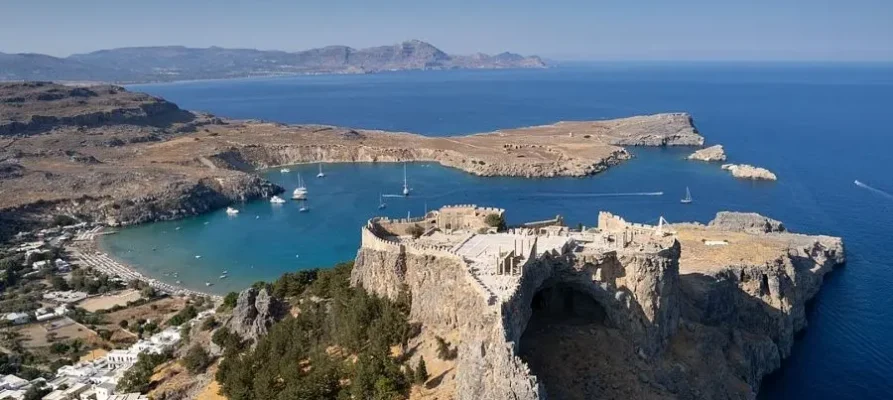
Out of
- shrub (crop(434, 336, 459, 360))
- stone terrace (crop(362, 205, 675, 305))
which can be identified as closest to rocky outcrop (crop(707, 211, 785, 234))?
stone terrace (crop(362, 205, 675, 305))

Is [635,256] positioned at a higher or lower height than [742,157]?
higher

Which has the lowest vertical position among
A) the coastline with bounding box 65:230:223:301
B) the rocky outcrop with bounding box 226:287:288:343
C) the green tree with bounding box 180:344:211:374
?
the coastline with bounding box 65:230:223:301

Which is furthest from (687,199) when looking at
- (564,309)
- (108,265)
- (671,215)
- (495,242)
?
(108,265)

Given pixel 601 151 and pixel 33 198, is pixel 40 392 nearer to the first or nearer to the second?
pixel 33 198

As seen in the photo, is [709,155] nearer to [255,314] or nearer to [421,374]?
[255,314]

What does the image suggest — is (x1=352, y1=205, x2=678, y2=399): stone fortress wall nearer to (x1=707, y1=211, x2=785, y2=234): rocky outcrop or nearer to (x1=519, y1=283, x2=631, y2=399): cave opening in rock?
(x1=519, y1=283, x2=631, y2=399): cave opening in rock

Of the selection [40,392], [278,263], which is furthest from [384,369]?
[278,263]

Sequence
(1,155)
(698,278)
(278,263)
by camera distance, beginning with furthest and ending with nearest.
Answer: (1,155) → (278,263) → (698,278)
